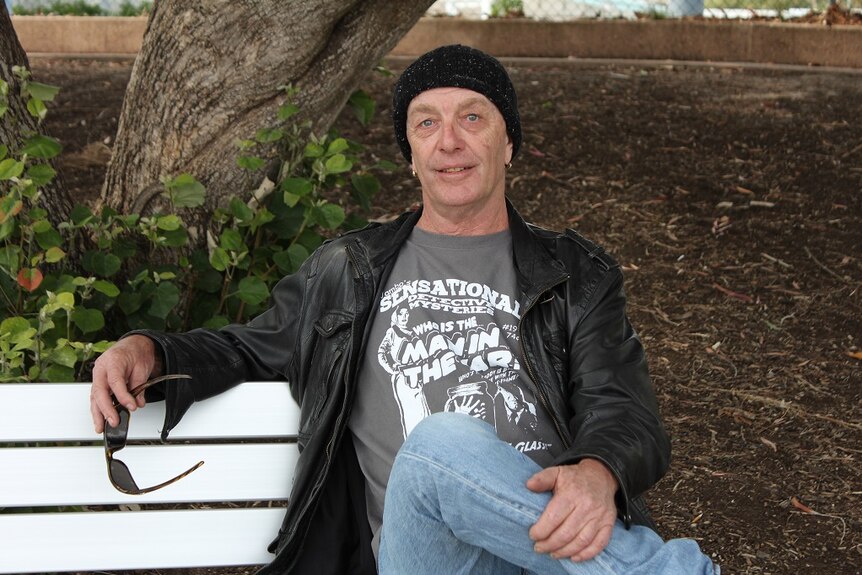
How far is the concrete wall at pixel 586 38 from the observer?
332 inches

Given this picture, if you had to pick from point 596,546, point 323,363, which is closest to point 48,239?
point 323,363

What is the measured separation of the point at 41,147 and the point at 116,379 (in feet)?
3.46

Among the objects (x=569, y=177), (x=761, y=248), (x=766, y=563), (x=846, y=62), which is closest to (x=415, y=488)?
(x=766, y=563)

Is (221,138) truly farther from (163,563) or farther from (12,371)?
(163,563)

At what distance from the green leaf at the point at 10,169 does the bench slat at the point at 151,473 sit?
82cm

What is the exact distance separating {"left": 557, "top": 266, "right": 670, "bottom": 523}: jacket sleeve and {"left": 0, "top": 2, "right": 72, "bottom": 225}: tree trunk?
6.06ft

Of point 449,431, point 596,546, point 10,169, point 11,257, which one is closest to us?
point 596,546

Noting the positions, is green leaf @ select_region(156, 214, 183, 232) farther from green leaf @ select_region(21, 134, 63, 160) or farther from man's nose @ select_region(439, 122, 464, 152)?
man's nose @ select_region(439, 122, 464, 152)

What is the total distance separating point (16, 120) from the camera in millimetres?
3533

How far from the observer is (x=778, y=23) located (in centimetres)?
870

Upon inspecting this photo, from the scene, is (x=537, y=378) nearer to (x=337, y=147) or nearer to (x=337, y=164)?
(x=337, y=164)

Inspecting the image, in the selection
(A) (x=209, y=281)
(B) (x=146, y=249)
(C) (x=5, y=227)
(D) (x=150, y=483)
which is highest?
(C) (x=5, y=227)

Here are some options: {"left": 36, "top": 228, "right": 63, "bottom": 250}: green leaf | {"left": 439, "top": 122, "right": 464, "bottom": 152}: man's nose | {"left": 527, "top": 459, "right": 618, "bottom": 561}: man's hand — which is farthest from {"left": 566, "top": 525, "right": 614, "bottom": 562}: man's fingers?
{"left": 36, "top": 228, "right": 63, "bottom": 250}: green leaf

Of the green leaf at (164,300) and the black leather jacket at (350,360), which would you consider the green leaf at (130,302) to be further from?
the black leather jacket at (350,360)
